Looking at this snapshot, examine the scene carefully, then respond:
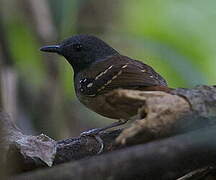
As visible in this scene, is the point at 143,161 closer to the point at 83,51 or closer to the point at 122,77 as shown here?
the point at 122,77

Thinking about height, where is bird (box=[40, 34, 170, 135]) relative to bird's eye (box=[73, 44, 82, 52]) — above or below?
below

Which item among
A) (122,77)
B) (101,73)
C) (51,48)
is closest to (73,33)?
(51,48)

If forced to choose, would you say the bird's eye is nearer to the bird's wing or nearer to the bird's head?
the bird's head

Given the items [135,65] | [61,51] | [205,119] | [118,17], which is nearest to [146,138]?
[205,119]

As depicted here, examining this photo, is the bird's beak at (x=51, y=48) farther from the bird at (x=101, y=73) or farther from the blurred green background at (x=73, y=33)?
the blurred green background at (x=73, y=33)

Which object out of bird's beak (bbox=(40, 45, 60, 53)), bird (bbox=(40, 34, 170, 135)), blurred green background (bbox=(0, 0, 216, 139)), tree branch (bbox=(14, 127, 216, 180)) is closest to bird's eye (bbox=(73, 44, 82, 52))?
bird (bbox=(40, 34, 170, 135))

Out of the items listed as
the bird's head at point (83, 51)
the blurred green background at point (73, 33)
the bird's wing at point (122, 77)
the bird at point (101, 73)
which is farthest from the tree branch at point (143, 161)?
the bird's head at point (83, 51)

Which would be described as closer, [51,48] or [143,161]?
[143,161]
